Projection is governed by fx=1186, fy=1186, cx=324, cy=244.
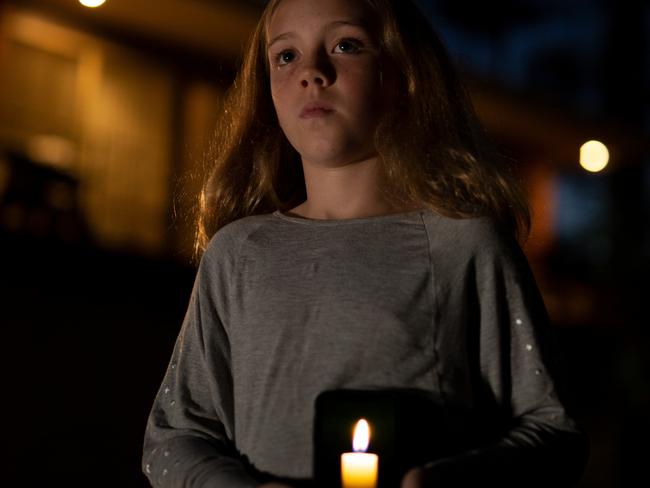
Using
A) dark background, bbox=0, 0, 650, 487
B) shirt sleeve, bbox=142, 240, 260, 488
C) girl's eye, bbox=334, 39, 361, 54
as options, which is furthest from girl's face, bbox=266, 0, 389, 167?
dark background, bbox=0, 0, 650, 487

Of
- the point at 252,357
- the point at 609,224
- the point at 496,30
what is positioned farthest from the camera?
the point at 496,30

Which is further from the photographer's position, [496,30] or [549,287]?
[496,30]

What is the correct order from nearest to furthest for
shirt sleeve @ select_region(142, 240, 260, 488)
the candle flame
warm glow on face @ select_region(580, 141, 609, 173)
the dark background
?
the candle flame, shirt sleeve @ select_region(142, 240, 260, 488), the dark background, warm glow on face @ select_region(580, 141, 609, 173)

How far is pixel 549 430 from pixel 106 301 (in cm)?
868

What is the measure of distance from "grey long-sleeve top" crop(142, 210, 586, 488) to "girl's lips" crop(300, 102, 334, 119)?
23 cm

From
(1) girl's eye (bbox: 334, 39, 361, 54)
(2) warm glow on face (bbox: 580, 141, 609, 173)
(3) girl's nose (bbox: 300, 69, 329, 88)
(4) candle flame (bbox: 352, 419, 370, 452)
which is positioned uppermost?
(2) warm glow on face (bbox: 580, 141, 609, 173)

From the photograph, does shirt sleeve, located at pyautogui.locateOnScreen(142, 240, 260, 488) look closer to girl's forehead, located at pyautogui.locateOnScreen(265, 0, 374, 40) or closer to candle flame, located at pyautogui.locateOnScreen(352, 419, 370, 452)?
candle flame, located at pyautogui.locateOnScreen(352, 419, 370, 452)

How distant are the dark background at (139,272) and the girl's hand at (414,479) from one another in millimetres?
5862

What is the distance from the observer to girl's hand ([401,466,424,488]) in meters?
1.95

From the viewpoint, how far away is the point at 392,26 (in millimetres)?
2533

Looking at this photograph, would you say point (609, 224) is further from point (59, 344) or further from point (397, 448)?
point (397, 448)

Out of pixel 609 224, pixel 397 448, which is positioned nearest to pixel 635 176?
pixel 609 224

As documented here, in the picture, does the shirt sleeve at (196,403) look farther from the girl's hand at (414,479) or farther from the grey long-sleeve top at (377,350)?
the girl's hand at (414,479)

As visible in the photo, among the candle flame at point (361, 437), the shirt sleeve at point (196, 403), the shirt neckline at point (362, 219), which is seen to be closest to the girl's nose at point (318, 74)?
the shirt neckline at point (362, 219)
